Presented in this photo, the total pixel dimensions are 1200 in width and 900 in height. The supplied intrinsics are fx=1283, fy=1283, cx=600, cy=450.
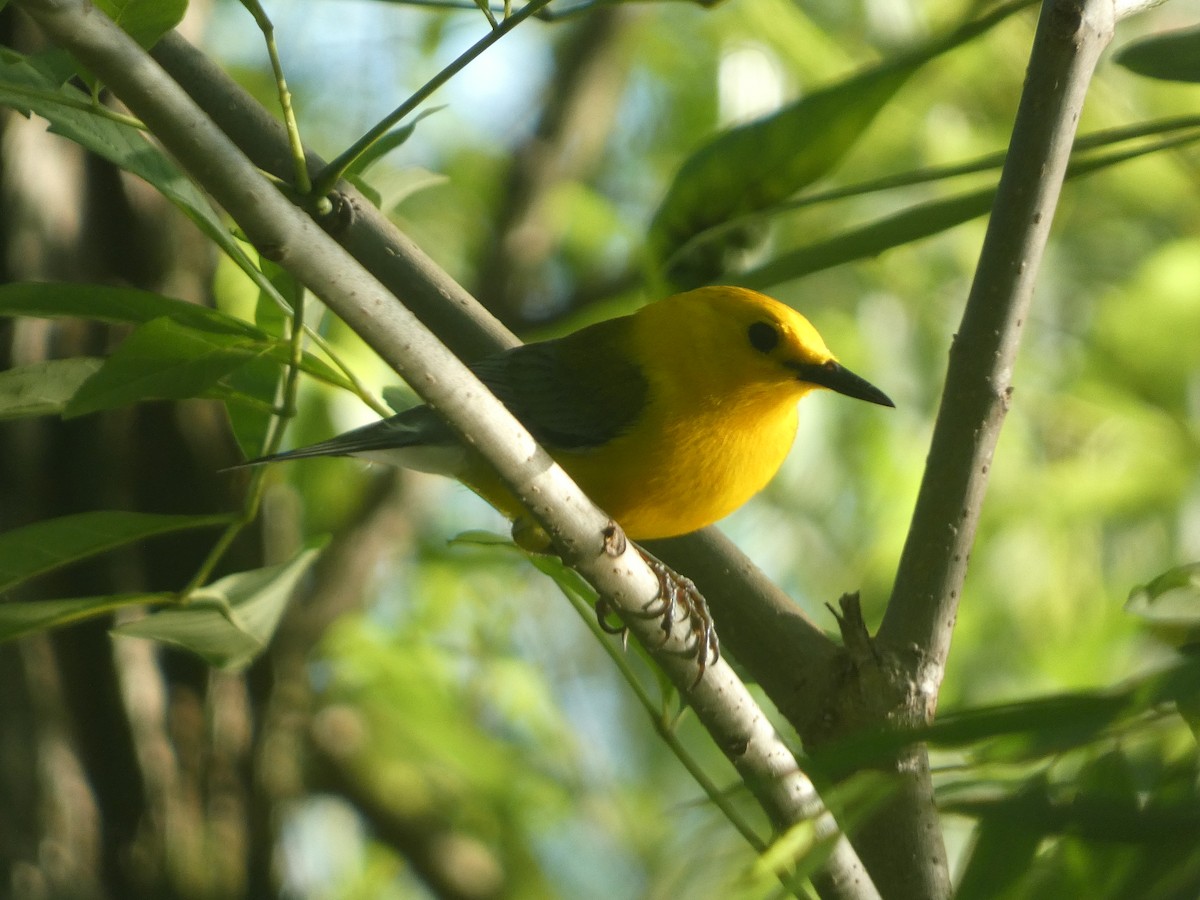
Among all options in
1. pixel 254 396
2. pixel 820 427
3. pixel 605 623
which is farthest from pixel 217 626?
pixel 820 427

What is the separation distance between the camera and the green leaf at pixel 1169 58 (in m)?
1.45

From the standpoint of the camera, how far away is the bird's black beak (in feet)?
9.76

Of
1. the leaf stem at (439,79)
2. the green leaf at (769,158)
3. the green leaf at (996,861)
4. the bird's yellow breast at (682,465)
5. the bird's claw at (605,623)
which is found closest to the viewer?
the green leaf at (996,861)

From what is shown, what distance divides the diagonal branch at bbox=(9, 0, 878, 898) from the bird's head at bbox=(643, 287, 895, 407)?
1.47 m

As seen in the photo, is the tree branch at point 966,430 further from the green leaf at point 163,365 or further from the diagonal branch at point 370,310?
the green leaf at point 163,365

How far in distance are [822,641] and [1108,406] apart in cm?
213

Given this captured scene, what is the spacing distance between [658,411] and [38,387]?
5.35 ft

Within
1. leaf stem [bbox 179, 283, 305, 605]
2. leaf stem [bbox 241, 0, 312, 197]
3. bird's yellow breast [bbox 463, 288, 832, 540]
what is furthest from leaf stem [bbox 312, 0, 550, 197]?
bird's yellow breast [bbox 463, 288, 832, 540]

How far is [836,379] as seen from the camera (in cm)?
302

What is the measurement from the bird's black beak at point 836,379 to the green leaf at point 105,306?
1709mm

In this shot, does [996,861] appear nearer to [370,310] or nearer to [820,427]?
[370,310]

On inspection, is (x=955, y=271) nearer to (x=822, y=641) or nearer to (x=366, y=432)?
(x=366, y=432)

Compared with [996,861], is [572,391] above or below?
above

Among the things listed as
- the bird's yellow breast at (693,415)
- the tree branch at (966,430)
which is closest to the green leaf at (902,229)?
the tree branch at (966,430)
